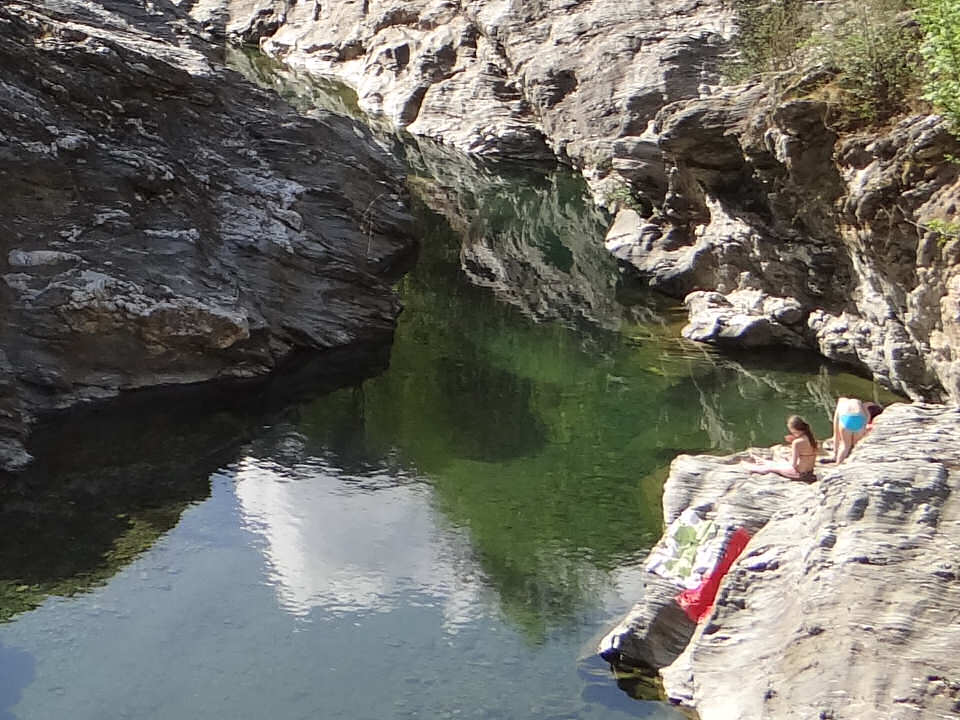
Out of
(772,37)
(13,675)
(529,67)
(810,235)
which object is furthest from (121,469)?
(529,67)

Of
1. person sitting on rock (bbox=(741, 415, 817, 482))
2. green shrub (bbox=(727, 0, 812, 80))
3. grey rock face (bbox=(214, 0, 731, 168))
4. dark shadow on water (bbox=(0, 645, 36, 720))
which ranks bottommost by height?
dark shadow on water (bbox=(0, 645, 36, 720))

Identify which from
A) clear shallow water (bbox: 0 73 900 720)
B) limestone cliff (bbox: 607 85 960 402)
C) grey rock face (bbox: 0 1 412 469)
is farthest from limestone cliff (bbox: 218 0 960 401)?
grey rock face (bbox: 0 1 412 469)

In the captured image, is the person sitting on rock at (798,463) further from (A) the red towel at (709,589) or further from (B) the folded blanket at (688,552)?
(A) the red towel at (709,589)

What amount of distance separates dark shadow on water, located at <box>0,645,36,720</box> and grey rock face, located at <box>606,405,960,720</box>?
5.69 meters

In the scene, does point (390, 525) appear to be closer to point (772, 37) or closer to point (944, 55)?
point (944, 55)

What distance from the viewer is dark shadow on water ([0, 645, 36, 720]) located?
1196 centimetres

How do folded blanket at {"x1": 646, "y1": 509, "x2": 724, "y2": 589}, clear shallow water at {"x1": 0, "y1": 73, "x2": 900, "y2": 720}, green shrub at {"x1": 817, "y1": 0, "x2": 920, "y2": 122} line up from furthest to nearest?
green shrub at {"x1": 817, "y1": 0, "x2": 920, "y2": 122} → clear shallow water at {"x1": 0, "y1": 73, "x2": 900, "y2": 720} → folded blanket at {"x1": 646, "y1": 509, "x2": 724, "y2": 589}

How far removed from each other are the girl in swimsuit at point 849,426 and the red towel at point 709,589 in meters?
2.32

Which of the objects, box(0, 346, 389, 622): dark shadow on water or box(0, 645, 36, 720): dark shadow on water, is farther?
box(0, 346, 389, 622): dark shadow on water

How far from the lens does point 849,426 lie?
1393 cm

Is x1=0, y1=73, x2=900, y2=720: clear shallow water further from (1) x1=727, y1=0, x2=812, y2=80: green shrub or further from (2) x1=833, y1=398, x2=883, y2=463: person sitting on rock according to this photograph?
(1) x1=727, y1=0, x2=812, y2=80: green shrub

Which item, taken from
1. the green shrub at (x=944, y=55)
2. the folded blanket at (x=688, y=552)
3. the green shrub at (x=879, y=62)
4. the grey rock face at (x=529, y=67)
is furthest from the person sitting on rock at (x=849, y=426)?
the grey rock face at (x=529, y=67)

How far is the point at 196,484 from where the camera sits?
17.1m

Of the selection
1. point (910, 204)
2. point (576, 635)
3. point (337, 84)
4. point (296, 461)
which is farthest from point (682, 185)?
point (337, 84)
